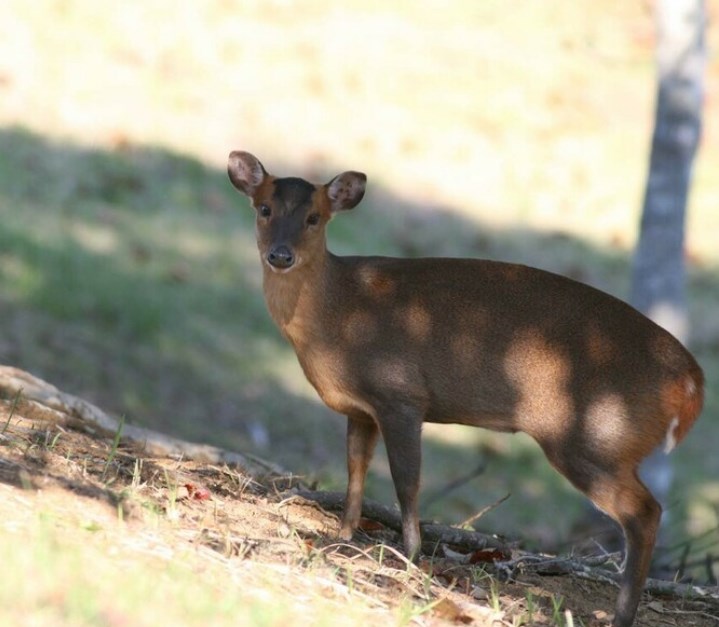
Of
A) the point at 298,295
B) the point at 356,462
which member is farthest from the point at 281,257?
the point at 356,462

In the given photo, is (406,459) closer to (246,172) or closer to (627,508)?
(627,508)

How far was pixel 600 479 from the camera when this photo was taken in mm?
6020

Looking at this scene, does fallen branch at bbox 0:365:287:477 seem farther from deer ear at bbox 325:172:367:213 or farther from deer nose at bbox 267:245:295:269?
deer ear at bbox 325:172:367:213

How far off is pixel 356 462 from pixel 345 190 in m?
1.30

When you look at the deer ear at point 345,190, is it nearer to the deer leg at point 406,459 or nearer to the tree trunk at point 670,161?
the deer leg at point 406,459

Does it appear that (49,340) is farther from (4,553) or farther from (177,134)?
(4,553)

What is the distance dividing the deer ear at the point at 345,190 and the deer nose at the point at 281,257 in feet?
1.91

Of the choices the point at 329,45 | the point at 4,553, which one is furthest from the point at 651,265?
the point at 329,45

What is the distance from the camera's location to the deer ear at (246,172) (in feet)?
23.0

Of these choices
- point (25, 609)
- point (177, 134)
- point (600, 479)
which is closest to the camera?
point (25, 609)

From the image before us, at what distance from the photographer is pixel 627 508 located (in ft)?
19.6

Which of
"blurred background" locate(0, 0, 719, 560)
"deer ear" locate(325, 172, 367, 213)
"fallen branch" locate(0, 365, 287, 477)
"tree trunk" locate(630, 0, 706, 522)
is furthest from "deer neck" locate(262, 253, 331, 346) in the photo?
"tree trunk" locate(630, 0, 706, 522)

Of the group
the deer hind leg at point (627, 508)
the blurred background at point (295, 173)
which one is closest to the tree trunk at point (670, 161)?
the blurred background at point (295, 173)

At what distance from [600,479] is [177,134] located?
9.34 m
